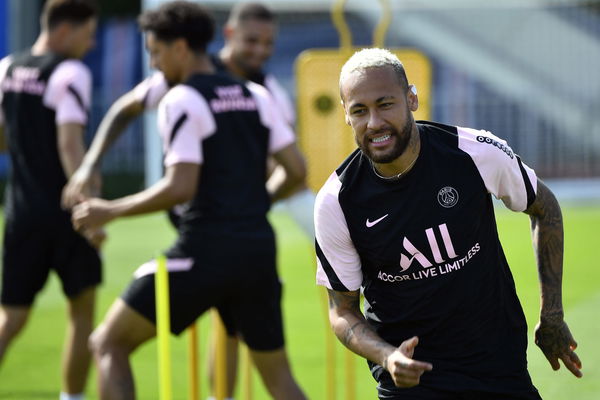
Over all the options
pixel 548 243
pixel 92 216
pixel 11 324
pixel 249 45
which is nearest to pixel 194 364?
pixel 92 216

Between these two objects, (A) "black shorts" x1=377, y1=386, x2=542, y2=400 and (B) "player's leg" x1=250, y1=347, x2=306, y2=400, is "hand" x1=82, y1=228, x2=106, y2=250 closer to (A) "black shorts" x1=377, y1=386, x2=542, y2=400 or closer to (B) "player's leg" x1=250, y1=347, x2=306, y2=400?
(B) "player's leg" x1=250, y1=347, x2=306, y2=400

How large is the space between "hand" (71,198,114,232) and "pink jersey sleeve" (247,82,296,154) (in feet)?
3.14

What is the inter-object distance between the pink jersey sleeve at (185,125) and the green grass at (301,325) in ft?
7.27

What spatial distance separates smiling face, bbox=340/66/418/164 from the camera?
409 cm

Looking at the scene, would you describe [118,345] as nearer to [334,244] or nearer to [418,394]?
[334,244]

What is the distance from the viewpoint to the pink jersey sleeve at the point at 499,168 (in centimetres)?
425

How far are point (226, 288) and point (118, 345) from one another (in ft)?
1.97

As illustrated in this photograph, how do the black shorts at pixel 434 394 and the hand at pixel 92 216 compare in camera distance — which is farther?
the hand at pixel 92 216

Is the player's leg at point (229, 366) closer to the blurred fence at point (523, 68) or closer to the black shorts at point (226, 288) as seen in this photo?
the black shorts at point (226, 288)

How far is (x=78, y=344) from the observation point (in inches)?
279

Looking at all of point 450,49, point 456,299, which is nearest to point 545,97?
point 450,49

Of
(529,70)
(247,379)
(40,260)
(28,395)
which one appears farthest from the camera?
(529,70)

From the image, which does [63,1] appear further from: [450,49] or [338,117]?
[450,49]

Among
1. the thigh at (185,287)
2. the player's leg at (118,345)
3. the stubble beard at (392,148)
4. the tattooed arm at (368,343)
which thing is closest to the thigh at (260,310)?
the thigh at (185,287)
